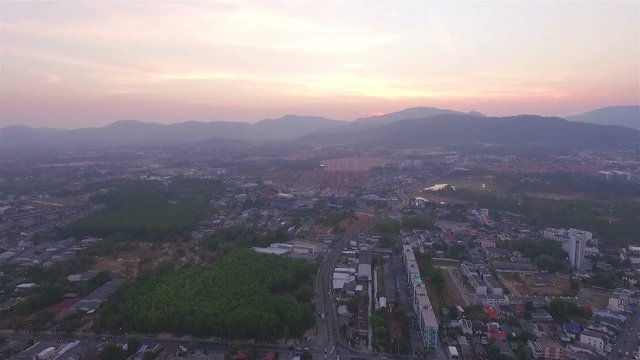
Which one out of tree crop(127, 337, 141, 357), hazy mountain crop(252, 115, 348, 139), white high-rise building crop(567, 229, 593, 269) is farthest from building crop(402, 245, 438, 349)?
hazy mountain crop(252, 115, 348, 139)

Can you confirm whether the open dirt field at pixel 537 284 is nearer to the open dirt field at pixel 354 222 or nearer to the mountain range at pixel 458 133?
the open dirt field at pixel 354 222

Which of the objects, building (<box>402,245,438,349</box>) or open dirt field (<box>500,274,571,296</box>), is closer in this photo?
building (<box>402,245,438,349</box>)

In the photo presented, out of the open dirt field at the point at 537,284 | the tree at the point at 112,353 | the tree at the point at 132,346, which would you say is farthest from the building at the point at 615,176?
the tree at the point at 112,353

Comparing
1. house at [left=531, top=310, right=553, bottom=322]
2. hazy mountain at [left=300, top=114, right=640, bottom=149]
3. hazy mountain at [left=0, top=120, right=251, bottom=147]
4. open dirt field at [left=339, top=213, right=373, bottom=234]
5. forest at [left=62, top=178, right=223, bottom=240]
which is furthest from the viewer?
hazy mountain at [left=0, top=120, right=251, bottom=147]

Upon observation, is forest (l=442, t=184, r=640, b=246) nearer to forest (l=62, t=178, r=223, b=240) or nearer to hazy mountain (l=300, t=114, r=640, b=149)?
forest (l=62, t=178, r=223, b=240)

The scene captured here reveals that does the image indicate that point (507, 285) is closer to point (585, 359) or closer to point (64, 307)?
point (585, 359)

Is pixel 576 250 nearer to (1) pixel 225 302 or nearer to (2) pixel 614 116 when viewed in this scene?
(1) pixel 225 302

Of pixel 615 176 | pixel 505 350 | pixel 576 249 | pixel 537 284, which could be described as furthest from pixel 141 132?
pixel 505 350
